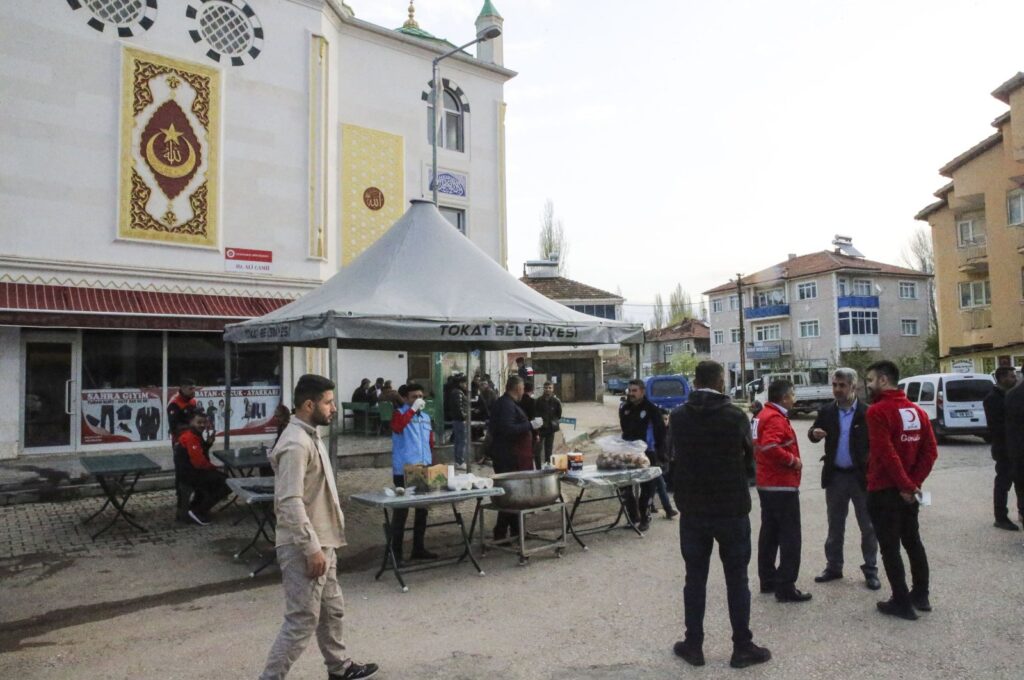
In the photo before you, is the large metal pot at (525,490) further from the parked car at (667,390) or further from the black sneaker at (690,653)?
the parked car at (667,390)

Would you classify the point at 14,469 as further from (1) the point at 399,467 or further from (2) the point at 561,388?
(2) the point at 561,388

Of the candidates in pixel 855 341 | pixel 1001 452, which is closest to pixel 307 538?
pixel 1001 452

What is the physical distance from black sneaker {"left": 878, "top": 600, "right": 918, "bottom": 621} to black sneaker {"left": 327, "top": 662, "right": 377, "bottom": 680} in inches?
140

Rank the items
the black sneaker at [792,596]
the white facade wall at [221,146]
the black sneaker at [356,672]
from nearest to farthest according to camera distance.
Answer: the black sneaker at [356,672] < the black sneaker at [792,596] < the white facade wall at [221,146]

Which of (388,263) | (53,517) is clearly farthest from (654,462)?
(53,517)

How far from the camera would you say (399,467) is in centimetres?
762

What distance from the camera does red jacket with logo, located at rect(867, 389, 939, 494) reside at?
4.99 m

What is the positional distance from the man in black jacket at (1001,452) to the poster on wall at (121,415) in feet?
45.9

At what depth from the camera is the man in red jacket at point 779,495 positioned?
17.7 feet

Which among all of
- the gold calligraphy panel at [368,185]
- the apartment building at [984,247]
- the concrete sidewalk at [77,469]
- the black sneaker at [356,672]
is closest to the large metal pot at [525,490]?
the black sneaker at [356,672]

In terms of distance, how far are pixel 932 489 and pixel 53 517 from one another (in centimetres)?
1201

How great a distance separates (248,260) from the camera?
1532 centimetres

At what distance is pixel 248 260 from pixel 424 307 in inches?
349

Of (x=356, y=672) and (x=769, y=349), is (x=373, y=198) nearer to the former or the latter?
(x=356, y=672)
